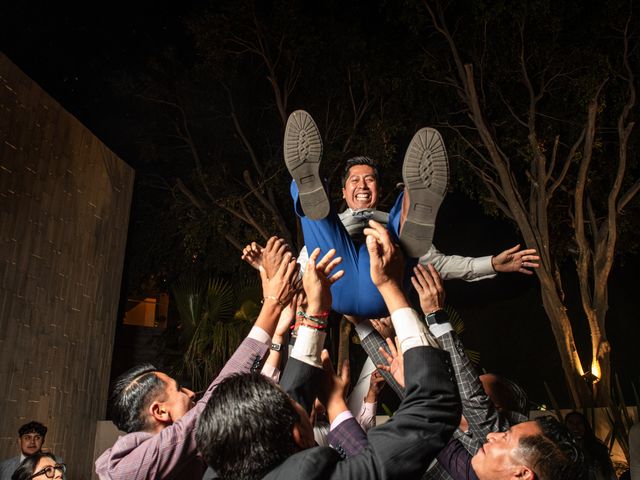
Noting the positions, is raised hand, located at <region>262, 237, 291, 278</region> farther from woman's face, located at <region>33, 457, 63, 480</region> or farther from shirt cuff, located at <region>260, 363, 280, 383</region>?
woman's face, located at <region>33, 457, 63, 480</region>

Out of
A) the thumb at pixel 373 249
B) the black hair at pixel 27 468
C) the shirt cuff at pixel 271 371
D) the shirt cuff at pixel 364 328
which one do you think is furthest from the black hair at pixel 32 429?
the thumb at pixel 373 249

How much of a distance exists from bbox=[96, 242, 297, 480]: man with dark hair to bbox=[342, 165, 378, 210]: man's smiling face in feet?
4.19

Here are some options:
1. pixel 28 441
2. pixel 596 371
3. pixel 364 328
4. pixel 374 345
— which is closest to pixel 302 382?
pixel 374 345

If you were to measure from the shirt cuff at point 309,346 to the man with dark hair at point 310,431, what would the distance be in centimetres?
23

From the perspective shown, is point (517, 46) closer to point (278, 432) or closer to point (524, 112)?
point (524, 112)

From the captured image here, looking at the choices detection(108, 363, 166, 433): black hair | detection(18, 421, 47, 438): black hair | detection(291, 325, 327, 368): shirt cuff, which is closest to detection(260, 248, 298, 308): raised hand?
detection(291, 325, 327, 368): shirt cuff

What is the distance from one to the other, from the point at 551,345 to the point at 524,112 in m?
3.93

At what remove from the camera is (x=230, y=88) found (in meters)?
9.04

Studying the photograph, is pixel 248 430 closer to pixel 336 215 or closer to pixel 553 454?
pixel 553 454

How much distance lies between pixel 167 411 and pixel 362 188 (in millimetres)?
1624

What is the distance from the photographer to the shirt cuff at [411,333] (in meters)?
1.23

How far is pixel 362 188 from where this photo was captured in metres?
3.14

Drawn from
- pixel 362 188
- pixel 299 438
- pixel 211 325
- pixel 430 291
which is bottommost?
pixel 299 438

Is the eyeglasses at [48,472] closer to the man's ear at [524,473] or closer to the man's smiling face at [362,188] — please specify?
the man's smiling face at [362,188]
